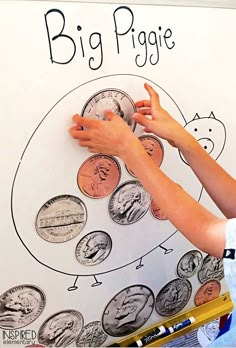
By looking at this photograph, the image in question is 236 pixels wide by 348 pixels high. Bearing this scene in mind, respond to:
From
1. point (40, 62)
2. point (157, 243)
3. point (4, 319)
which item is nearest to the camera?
point (40, 62)

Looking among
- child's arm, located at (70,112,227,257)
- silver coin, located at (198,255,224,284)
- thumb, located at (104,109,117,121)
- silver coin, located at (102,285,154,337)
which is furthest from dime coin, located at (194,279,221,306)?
thumb, located at (104,109,117,121)

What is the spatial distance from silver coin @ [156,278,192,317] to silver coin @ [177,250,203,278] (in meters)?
0.01

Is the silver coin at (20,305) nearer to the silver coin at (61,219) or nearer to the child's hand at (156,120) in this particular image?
the silver coin at (61,219)

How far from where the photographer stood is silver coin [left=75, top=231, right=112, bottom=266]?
67 cm

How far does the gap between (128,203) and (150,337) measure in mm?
265

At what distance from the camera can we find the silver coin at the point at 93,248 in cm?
67

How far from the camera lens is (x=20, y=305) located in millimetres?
638

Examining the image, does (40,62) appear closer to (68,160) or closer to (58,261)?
(68,160)

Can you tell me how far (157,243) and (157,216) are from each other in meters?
0.05

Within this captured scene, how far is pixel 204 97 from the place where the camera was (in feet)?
2.26

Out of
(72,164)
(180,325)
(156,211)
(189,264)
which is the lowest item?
(180,325)

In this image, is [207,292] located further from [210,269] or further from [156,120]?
[156,120]

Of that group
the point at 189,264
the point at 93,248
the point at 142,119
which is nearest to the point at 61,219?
the point at 93,248

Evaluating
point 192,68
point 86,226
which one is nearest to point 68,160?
point 86,226
